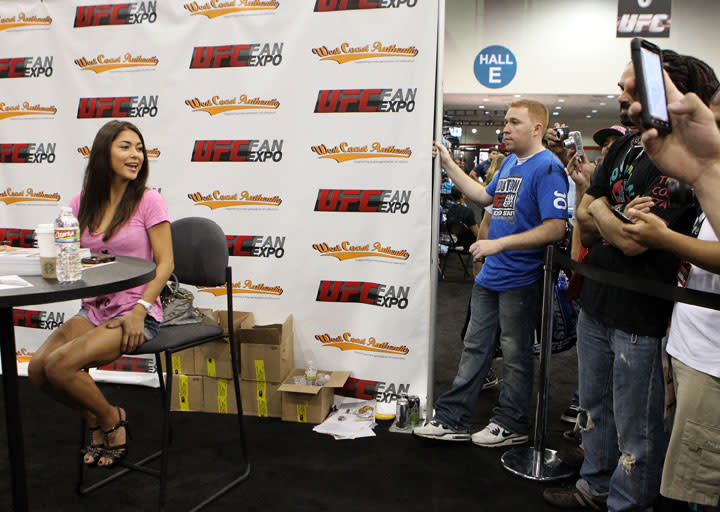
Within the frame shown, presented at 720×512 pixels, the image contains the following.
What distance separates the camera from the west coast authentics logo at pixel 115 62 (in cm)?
312

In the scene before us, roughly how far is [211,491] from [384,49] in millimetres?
2171

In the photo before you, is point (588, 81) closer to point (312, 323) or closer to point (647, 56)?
point (312, 323)

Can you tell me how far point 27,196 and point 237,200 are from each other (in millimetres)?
1433

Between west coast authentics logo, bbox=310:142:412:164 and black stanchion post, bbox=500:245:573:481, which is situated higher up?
west coast authentics logo, bbox=310:142:412:164

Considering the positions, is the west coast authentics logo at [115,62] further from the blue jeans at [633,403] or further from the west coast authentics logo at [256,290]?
the blue jeans at [633,403]

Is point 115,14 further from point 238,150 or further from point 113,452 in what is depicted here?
point 113,452

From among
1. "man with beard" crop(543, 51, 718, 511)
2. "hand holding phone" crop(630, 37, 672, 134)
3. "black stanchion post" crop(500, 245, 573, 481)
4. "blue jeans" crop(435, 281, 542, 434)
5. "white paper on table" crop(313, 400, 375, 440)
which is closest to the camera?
"hand holding phone" crop(630, 37, 672, 134)

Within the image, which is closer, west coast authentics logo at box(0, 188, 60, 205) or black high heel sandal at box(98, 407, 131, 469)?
black high heel sandal at box(98, 407, 131, 469)

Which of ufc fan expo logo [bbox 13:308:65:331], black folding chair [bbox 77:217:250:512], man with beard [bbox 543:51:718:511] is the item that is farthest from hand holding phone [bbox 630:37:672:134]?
ufc fan expo logo [bbox 13:308:65:331]

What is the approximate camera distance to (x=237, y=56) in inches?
117

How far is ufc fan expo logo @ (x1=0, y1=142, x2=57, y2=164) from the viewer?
335cm

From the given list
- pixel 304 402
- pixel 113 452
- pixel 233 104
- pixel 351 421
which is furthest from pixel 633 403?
pixel 233 104

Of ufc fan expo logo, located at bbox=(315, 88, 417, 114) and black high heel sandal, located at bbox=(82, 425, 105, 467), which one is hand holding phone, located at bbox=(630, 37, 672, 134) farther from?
black high heel sandal, located at bbox=(82, 425, 105, 467)

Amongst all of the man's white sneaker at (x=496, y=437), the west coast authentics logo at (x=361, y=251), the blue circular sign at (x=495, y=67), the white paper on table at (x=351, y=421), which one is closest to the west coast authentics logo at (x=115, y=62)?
the west coast authentics logo at (x=361, y=251)
